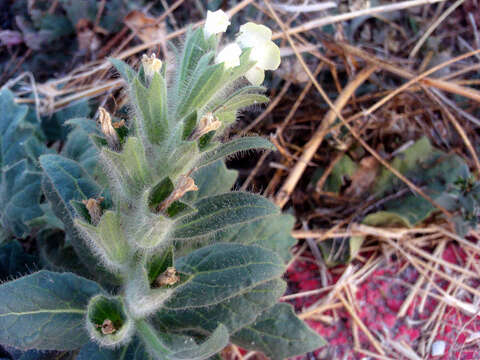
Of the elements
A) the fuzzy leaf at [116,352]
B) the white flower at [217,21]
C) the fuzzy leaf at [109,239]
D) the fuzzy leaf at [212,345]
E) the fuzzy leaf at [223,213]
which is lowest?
the fuzzy leaf at [116,352]

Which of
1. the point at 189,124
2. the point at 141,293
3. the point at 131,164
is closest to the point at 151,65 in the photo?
the point at 189,124

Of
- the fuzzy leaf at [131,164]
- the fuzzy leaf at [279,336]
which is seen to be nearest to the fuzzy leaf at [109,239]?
the fuzzy leaf at [131,164]

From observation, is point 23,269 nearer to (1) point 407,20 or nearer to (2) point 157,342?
(2) point 157,342

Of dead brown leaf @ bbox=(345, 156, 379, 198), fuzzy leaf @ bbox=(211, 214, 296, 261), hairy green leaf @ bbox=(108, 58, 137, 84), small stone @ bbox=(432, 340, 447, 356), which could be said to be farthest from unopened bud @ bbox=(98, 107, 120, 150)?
small stone @ bbox=(432, 340, 447, 356)

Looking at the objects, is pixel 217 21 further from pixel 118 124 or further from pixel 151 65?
pixel 118 124

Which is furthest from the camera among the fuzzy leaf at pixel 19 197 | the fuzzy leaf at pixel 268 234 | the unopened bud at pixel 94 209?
the fuzzy leaf at pixel 268 234

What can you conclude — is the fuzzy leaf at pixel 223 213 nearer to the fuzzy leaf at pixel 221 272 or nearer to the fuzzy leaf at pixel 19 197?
the fuzzy leaf at pixel 221 272
